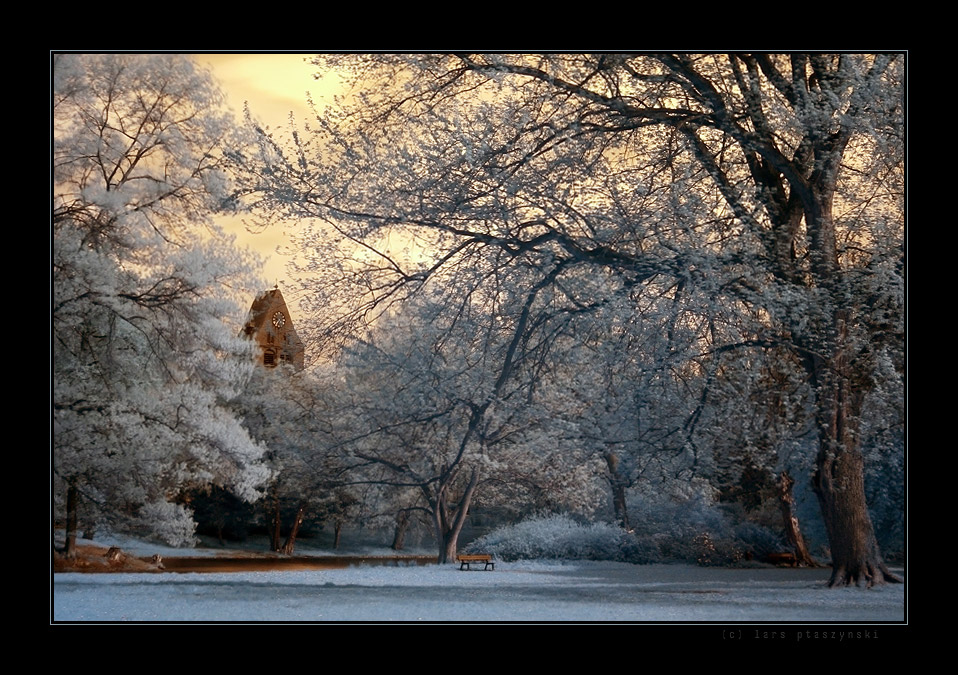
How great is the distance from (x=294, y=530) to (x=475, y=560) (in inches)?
41.4

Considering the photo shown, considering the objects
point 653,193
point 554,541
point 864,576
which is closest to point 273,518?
point 554,541

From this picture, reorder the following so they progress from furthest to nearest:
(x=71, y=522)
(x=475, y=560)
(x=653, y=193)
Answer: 1. (x=653, y=193)
2. (x=475, y=560)
3. (x=71, y=522)

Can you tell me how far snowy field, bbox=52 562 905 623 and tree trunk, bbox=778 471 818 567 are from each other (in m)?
0.08

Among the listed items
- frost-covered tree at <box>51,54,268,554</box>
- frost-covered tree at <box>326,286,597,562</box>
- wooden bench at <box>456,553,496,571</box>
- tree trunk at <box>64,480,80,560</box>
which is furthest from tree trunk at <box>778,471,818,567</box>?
tree trunk at <box>64,480,80,560</box>

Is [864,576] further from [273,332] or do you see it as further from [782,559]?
[273,332]

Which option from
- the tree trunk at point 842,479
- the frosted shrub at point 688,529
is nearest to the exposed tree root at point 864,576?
the tree trunk at point 842,479

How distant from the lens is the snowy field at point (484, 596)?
4750 mm

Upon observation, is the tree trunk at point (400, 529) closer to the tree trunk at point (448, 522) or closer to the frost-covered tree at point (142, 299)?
the tree trunk at point (448, 522)

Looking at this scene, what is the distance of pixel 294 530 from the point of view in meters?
4.95
